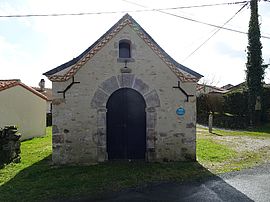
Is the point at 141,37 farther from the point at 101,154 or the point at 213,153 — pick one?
the point at 213,153

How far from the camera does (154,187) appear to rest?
7.73 meters

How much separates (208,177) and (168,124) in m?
2.87

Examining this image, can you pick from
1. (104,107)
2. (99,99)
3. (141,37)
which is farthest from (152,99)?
(141,37)

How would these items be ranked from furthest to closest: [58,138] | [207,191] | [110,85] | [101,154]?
A: 1. [110,85]
2. [101,154]
3. [58,138]
4. [207,191]

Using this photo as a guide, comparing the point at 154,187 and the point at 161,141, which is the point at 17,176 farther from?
the point at 161,141

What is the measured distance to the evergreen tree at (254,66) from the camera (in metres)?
26.2

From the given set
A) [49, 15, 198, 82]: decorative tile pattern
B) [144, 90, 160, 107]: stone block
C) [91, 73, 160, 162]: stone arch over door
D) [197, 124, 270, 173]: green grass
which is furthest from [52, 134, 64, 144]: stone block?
[197, 124, 270, 173]: green grass

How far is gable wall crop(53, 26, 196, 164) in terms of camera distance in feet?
34.5

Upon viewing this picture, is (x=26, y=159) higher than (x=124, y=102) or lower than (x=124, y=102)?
lower

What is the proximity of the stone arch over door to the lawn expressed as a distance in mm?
644

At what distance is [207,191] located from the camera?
732cm

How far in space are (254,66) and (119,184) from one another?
22712mm

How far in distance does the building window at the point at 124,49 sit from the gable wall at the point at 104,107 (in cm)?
31

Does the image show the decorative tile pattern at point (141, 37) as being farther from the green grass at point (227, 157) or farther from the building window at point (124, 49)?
the green grass at point (227, 157)
